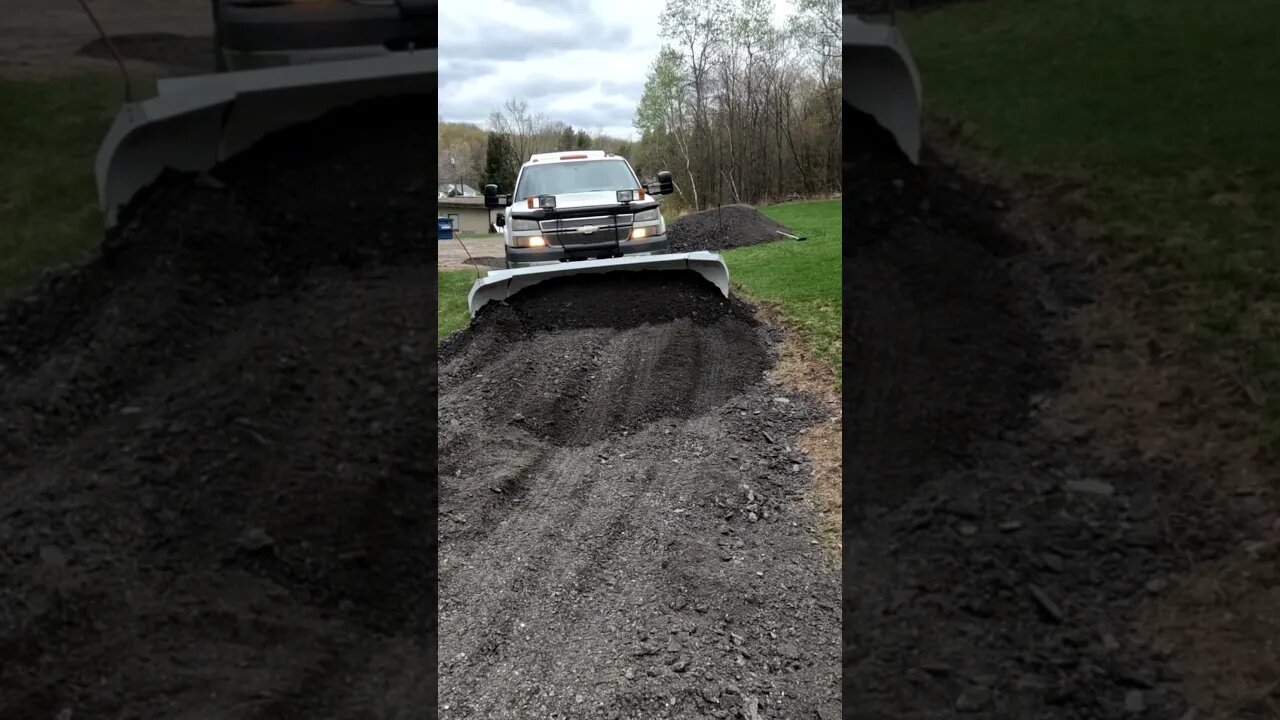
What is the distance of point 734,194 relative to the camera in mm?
13555

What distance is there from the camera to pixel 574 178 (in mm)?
6566

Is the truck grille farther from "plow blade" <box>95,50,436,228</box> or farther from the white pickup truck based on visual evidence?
"plow blade" <box>95,50,436,228</box>

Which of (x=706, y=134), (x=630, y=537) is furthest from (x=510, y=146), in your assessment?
(x=630, y=537)

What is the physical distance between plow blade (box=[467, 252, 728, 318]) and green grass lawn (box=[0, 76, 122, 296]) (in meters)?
3.87

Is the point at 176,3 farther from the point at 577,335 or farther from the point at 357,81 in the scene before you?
the point at 577,335

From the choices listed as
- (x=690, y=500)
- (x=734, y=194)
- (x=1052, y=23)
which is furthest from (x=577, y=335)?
(x=734, y=194)

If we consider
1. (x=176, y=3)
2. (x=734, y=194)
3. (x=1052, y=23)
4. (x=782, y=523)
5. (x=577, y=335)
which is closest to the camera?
(x=176, y=3)

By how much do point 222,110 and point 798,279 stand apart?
6.05 m

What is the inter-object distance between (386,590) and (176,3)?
130 centimetres

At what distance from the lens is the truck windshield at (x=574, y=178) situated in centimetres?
646

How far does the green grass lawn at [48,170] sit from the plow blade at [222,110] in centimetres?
4

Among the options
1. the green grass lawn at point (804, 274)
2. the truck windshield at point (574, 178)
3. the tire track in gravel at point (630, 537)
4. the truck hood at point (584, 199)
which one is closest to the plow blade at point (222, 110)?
the tire track in gravel at point (630, 537)

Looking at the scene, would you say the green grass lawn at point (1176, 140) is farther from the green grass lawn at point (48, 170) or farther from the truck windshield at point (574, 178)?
the truck windshield at point (574, 178)

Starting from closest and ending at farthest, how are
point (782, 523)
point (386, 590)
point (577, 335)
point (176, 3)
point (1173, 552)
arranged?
point (176, 3), point (386, 590), point (1173, 552), point (782, 523), point (577, 335)
